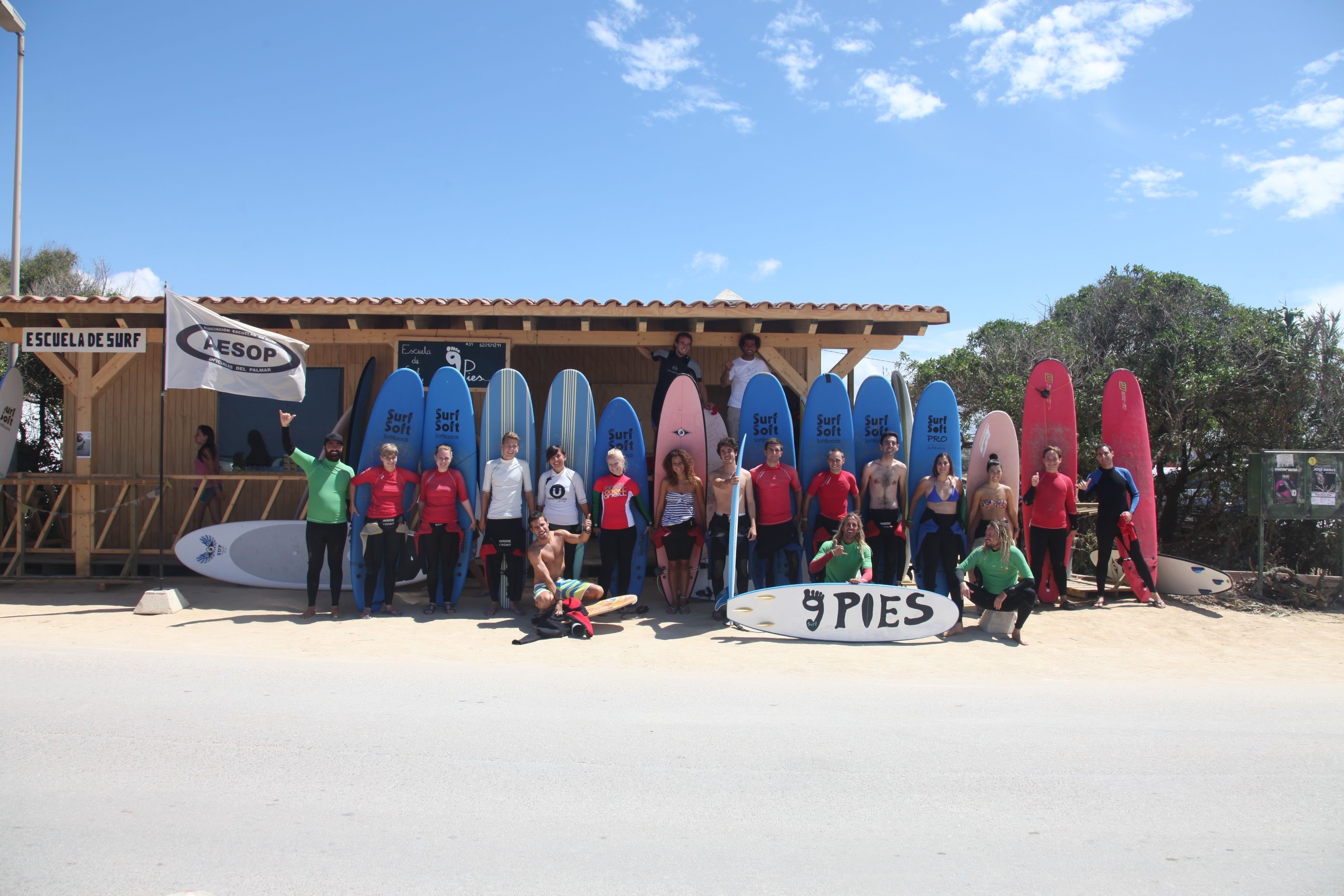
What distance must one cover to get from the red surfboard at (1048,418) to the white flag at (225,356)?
6714mm

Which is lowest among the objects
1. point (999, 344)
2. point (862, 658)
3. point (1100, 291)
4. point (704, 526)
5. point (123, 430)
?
point (862, 658)

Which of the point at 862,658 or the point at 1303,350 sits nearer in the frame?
the point at 862,658

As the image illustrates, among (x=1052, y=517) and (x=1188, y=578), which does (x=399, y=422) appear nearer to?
(x=1052, y=517)

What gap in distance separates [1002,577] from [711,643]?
7.31ft

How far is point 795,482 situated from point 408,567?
3.45 m

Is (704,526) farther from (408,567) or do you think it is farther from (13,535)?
(13,535)

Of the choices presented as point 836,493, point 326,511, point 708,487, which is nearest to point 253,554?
point 326,511

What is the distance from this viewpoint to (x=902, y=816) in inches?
105

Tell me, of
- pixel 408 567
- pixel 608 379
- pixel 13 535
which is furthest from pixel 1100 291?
pixel 13 535

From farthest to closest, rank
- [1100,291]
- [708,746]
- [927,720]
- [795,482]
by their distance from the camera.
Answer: [1100,291] → [795,482] → [927,720] → [708,746]

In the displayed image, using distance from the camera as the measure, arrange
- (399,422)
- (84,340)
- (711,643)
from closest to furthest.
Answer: (711,643), (399,422), (84,340)

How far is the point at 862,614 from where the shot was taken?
563cm

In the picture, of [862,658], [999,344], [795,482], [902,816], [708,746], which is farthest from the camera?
[999,344]

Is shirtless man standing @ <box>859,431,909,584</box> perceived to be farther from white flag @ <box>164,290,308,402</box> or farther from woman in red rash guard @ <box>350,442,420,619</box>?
white flag @ <box>164,290,308,402</box>
